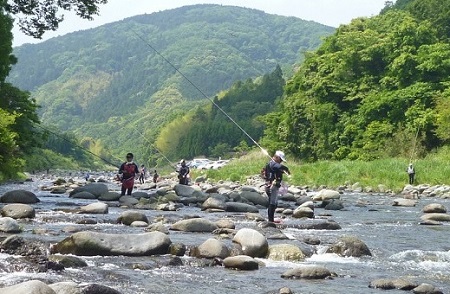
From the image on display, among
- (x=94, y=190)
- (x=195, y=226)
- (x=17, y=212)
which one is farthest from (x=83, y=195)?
(x=195, y=226)

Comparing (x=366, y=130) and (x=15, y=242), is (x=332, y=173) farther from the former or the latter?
(x=15, y=242)

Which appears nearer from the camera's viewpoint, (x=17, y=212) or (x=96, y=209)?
(x=17, y=212)

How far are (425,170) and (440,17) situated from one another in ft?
104

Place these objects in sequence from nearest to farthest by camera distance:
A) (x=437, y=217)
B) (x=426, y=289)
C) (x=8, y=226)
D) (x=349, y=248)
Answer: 1. (x=426, y=289)
2. (x=349, y=248)
3. (x=8, y=226)
4. (x=437, y=217)

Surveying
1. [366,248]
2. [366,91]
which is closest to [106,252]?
[366,248]

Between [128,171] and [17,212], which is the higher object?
[128,171]

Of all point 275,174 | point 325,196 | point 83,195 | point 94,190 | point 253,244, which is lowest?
point 83,195

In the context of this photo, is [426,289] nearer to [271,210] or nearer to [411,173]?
[271,210]

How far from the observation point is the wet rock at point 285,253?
36.9 ft

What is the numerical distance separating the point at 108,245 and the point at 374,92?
41720mm

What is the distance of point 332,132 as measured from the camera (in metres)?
52.8

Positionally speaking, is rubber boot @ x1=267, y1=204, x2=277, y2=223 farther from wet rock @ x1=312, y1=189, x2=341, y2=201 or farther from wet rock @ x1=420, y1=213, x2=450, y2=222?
wet rock @ x1=312, y1=189, x2=341, y2=201

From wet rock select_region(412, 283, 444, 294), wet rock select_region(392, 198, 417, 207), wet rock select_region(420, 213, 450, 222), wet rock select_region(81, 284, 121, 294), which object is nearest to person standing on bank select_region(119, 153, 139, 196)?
wet rock select_region(392, 198, 417, 207)

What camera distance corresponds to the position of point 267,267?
1047cm
